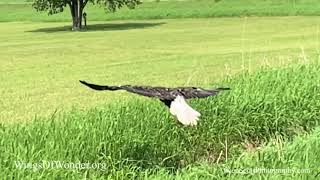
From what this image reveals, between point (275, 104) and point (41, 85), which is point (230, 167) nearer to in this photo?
point (275, 104)

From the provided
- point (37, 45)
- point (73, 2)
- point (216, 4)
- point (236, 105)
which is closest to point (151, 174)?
point (236, 105)

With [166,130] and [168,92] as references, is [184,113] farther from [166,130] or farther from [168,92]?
[166,130]

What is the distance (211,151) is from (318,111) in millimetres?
2215

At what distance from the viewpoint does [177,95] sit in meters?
7.44

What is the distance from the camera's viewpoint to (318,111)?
33.3ft

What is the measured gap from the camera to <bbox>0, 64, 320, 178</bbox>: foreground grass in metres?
7.09

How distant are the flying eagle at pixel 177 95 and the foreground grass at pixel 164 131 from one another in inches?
28.5

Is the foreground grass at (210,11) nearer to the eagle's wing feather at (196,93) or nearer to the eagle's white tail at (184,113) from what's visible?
the eagle's wing feather at (196,93)

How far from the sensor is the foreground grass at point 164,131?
709cm

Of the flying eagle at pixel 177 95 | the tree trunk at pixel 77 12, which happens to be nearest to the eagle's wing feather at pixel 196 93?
the flying eagle at pixel 177 95

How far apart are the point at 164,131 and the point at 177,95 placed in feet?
4.22

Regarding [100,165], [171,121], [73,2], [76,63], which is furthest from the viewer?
[73,2]

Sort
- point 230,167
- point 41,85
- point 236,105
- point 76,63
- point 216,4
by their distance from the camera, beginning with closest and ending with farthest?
point 230,167, point 236,105, point 41,85, point 76,63, point 216,4

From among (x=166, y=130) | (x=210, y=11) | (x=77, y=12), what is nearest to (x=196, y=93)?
→ (x=166, y=130)
